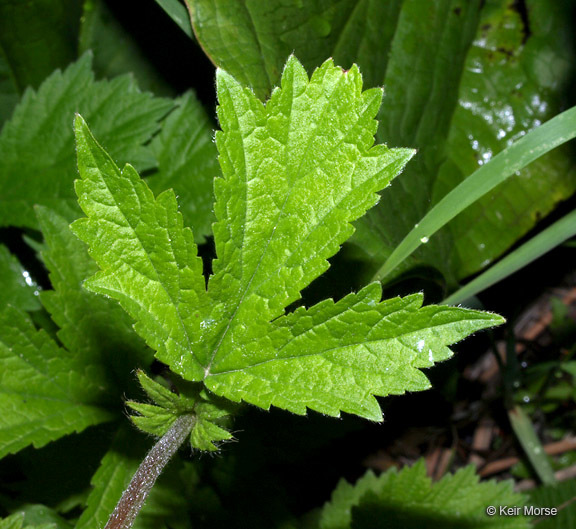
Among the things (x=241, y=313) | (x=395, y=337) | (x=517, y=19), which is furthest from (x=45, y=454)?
(x=517, y=19)

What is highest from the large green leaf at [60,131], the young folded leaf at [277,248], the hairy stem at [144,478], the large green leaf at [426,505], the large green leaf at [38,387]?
the large green leaf at [60,131]

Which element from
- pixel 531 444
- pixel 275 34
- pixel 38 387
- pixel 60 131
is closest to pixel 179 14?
pixel 275 34

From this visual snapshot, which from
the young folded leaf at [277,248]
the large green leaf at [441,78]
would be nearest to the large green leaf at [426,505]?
the large green leaf at [441,78]

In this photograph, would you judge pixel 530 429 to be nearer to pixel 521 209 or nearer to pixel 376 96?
pixel 521 209

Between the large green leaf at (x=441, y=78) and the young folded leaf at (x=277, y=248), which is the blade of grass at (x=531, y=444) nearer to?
the large green leaf at (x=441, y=78)

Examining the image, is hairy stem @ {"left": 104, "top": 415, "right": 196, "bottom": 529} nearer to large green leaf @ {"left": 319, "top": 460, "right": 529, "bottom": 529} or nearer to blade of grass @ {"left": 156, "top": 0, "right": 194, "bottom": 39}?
large green leaf @ {"left": 319, "top": 460, "right": 529, "bottom": 529}

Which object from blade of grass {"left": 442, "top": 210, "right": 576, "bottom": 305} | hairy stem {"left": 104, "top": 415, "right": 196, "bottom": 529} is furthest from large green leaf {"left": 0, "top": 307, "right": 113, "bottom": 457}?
blade of grass {"left": 442, "top": 210, "right": 576, "bottom": 305}

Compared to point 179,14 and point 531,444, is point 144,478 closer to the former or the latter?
point 179,14

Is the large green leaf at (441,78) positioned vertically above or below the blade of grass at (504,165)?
above
